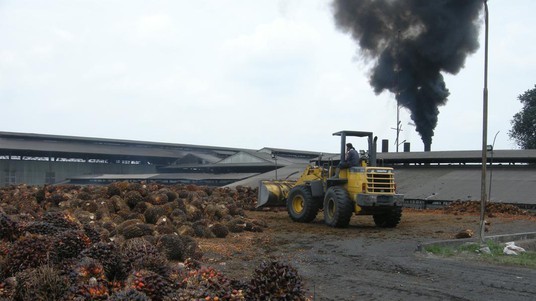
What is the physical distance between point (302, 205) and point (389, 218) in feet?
10.4

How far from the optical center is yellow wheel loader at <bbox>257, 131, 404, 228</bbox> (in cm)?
1609

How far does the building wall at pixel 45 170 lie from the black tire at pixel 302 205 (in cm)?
3647

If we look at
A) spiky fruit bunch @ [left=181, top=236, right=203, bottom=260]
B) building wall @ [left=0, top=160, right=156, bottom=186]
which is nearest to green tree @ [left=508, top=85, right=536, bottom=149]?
building wall @ [left=0, top=160, right=156, bottom=186]

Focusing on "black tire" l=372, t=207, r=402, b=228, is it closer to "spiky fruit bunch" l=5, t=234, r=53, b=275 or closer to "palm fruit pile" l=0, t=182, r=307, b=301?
"palm fruit pile" l=0, t=182, r=307, b=301

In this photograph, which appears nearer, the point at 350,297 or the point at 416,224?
the point at 350,297

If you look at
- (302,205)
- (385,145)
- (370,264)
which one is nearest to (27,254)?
(370,264)

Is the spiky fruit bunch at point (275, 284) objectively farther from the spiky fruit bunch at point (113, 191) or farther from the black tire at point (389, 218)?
the spiky fruit bunch at point (113, 191)

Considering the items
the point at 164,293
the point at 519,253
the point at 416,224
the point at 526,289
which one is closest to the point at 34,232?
the point at 164,293

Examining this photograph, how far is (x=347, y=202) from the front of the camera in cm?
1614

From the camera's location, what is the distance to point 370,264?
10.4 m

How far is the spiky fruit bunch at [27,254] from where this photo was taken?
6414mm

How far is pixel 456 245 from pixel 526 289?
435 cm

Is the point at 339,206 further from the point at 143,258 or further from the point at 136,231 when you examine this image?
the point at 143,258

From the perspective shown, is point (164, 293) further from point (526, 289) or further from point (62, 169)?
point (62, 169)
